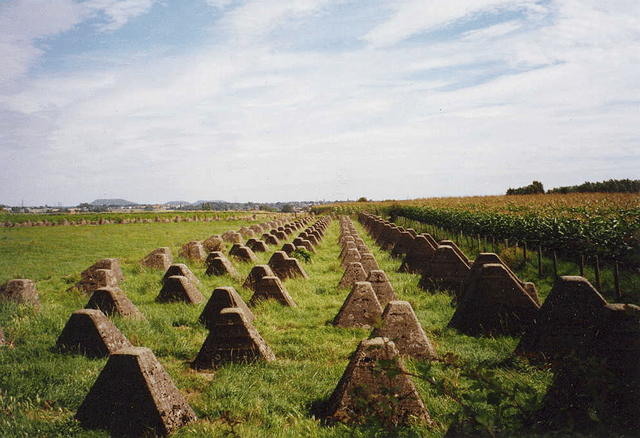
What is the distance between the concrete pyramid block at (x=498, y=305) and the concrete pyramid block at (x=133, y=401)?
16.0 feet

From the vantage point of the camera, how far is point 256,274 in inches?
433

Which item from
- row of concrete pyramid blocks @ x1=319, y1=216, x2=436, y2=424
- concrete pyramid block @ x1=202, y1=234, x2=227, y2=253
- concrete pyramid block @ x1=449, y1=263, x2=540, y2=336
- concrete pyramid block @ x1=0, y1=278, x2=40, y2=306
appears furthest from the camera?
concrete pyramid block @ x1=202, y1=234, x2=227, y2=253

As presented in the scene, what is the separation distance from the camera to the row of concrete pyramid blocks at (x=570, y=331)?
10.5 feet

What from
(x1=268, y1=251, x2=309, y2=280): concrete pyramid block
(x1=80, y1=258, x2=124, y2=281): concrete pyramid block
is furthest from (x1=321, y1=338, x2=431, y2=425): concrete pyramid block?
(x1=80, y1=258, x2=124, y2=281): concrete pyramid block

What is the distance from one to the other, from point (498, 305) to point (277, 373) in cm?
384

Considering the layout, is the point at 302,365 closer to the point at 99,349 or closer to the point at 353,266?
the point at 99,349

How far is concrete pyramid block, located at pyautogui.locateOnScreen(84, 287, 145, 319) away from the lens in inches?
322

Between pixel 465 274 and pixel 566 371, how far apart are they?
6.97 metres

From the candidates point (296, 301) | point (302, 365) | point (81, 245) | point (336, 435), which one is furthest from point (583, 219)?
point (81, 245)

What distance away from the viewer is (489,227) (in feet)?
71.4

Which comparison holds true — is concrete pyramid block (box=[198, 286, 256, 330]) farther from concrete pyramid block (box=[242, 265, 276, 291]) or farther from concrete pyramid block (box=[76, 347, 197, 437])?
concrete pyramid block (box=[76, 347, 197, 437])

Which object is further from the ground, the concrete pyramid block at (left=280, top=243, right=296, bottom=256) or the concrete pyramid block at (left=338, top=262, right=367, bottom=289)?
the concrete pyramid block at (left=280, top=243, right=296, bottom=256)

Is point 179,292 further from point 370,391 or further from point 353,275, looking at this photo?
point 370,391

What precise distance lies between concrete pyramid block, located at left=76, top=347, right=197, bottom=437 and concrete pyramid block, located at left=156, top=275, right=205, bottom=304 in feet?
17.6
